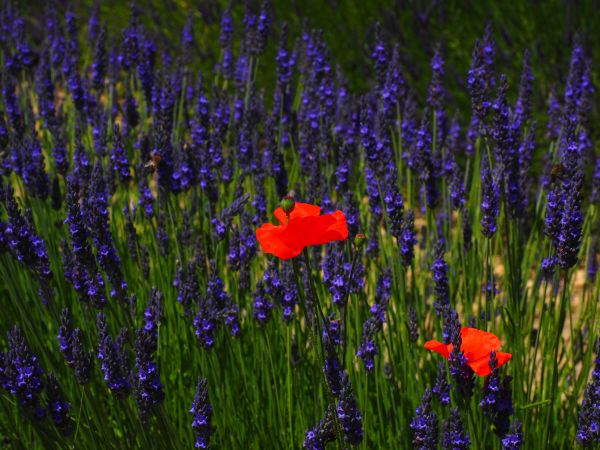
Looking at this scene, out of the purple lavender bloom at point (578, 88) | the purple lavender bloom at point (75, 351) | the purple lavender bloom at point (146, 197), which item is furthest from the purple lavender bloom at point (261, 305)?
the purple lavender bloom at point (578, 88)

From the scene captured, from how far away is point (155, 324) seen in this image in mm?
2043

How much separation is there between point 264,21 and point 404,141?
2.64ft

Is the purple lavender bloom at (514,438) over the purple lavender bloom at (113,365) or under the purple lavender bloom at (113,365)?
under

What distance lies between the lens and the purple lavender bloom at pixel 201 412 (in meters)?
1.73

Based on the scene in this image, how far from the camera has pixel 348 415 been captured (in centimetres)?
161

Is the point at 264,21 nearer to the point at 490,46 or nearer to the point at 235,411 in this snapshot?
the point at 490,46

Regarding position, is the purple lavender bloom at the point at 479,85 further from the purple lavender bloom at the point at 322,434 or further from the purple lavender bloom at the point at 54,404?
the purple lavender bloom at the point at 54,404

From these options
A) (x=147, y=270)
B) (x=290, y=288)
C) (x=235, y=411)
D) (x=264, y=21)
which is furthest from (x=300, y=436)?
(x=264, y=21)

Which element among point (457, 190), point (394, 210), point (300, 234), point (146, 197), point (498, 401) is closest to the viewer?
point (300, 234)

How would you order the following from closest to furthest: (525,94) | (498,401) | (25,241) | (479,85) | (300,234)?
(300,234)
(498,401)
(25,241)
(479,85)
(525,94)

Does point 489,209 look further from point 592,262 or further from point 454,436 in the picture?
point 592,262

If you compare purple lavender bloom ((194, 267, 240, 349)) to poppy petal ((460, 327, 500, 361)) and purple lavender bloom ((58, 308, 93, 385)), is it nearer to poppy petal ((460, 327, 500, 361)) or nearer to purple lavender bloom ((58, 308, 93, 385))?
purple lavender bloom ((58, 308, 93, 385))

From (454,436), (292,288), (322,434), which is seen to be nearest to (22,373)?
(322,434)

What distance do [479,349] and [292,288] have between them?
0.69 m
